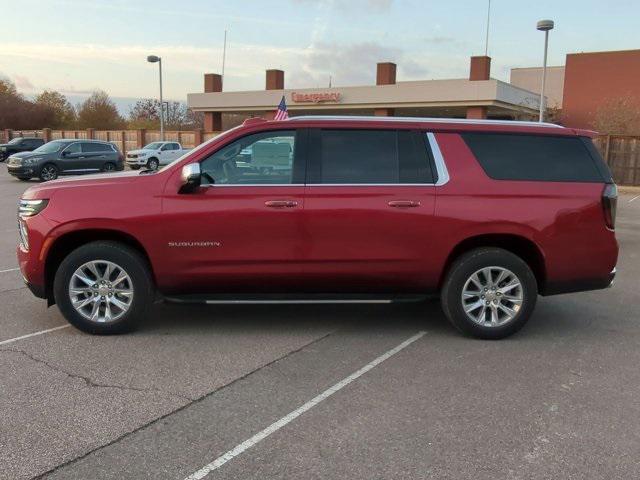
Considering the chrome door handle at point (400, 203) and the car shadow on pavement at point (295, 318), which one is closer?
the chrome door handle at point (400, 203)

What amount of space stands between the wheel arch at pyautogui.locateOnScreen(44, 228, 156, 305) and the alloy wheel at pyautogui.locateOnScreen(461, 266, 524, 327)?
111 inches

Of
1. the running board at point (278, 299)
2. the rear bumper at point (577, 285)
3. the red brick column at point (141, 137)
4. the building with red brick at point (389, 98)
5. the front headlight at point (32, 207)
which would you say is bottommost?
the running board at point (278, 299)

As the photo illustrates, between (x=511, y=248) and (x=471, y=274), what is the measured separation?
1.86 feet

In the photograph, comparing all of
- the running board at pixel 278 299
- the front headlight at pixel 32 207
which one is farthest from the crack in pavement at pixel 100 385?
the front headlight at pixel 32 207

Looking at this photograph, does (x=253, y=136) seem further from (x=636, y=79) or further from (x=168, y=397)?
(x=636, y=79)

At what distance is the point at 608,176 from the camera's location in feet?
18.1

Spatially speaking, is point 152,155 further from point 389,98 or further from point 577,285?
point 577,285

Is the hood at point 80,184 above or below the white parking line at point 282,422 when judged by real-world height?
above

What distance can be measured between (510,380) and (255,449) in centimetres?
209

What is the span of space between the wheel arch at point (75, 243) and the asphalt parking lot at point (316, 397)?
21.2 inches

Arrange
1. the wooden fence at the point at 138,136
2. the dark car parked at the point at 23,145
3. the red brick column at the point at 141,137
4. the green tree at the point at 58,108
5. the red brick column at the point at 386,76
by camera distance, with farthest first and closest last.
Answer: the green tree at the point at 58,108
the red brick column at the point at 141,137
the wooden fence at the point at 138,136
the red brick column at the point at 386,76
the dark car parked at the point at 23,145

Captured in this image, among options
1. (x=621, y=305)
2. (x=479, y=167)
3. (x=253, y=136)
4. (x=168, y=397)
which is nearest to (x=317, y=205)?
(x=253, y=136)

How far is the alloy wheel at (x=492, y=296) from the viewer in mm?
5355

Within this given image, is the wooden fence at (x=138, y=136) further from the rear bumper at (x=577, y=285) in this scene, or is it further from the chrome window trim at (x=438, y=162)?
the rear bumper at (x=577, y=285)
